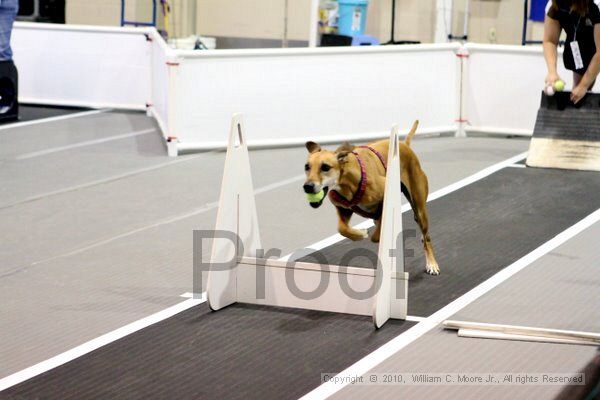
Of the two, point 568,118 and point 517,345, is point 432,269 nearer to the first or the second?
point 517,345

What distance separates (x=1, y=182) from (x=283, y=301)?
4.24 meters

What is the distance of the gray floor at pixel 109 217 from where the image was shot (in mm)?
5523

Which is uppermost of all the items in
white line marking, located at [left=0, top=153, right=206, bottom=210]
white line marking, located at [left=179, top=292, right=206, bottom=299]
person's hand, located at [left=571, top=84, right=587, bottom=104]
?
person's hand, located at [left=571, top=84, right=587, bottom=104]

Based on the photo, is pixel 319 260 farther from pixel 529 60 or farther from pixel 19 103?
pixel 19 103

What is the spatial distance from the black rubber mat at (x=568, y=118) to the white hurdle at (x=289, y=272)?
3.84 meters

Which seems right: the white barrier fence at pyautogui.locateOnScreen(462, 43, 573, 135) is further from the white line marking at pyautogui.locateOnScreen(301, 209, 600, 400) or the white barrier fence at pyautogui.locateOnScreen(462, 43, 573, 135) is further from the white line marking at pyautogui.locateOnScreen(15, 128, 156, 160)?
the white line marking at pyautogui.locateOnScreen(15, 128, 156, 160)

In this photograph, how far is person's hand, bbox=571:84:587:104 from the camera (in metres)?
8.92

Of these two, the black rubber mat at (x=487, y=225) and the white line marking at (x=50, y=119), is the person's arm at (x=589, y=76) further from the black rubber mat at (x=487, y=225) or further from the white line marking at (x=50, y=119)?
the white line marking at (x=50, y=119)

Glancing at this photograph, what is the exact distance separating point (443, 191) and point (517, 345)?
3.68 metres

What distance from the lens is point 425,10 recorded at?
52.5 ft

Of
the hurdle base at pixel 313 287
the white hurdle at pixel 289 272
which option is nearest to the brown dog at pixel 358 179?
the white hurdle at pixel 289 272

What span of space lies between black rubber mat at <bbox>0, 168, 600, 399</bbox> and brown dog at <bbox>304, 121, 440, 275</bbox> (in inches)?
21.4

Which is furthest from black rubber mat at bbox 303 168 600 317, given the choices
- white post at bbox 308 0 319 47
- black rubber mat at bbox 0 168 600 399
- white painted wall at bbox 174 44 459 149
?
white post at bbox 308 0 319 47

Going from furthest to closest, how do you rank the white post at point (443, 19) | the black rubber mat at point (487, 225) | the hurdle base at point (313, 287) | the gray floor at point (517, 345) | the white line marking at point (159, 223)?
the white post at point (443, 19) < the white line marking at point (159, 223) < the black rubber mat at point (487, 225) < the hurdle base at point (313, 287) < the gray floor at point (517, 345)
